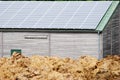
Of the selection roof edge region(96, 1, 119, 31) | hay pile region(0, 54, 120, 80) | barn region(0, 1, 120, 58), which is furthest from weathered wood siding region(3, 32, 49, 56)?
hay pile region(0, 54, 120, 80)

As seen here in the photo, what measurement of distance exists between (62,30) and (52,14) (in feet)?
11.7

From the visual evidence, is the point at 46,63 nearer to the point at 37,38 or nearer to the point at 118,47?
the point at 37,38

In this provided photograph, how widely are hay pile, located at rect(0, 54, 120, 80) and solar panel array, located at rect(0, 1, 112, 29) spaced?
983cm

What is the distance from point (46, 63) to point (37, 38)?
11388mm

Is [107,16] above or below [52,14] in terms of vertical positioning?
below

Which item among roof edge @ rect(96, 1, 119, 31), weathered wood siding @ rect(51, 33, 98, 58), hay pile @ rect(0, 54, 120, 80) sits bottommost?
hay pile @ rect(0, 54, 120, 80)

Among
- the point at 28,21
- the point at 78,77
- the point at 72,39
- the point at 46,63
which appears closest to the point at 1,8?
the point at 28,21

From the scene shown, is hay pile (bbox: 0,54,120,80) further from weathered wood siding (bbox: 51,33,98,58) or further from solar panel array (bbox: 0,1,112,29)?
solar panel array (bbox: 0,1,112,29)

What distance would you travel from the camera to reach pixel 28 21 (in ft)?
139

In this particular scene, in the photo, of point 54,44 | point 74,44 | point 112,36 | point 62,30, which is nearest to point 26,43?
point 54,44

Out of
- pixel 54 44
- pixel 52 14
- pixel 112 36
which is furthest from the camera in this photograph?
pixel 112 36

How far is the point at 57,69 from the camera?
94.3ft

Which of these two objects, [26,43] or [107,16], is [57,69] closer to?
[26,43]

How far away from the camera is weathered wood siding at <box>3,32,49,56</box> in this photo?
4062 cm
